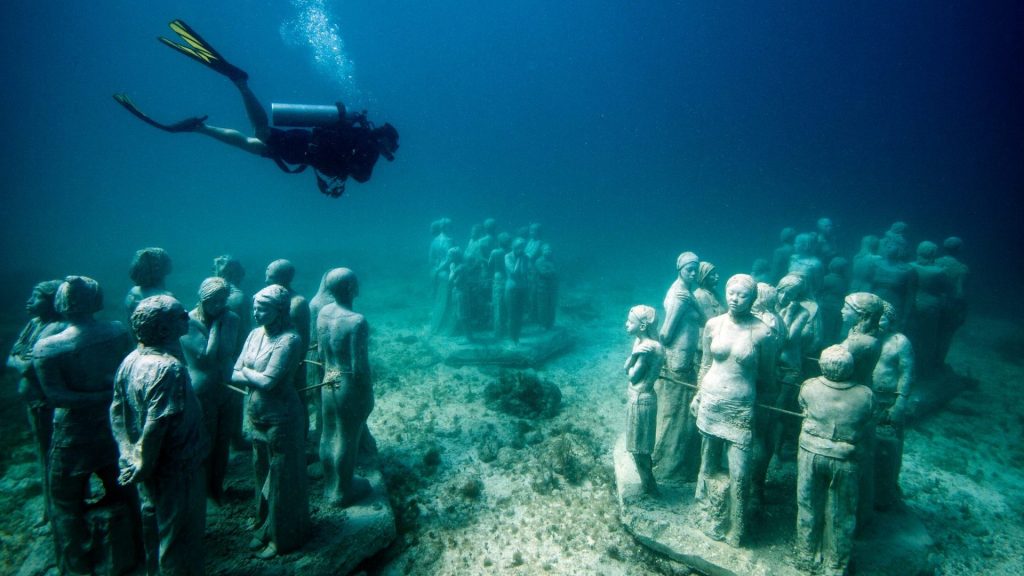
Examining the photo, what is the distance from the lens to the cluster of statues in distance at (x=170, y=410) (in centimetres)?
332

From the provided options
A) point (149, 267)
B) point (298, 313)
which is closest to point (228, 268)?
point (149, 267)

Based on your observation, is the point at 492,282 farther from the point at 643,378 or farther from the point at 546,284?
the point at 643,378

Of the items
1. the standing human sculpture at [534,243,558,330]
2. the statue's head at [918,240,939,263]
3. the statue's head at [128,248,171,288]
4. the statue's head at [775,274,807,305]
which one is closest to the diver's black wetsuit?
the statue's head at [128,248,171,288]

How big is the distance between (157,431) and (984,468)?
12455 millimetres

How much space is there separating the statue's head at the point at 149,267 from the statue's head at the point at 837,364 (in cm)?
842

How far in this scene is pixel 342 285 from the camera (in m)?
5.12

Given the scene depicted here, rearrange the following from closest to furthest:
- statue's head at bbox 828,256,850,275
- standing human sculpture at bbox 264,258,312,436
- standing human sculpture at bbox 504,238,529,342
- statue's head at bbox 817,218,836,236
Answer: standing human sculpture at bbox 264,258,312,436, statue's head at bbox 828,256,850,275, standing human sculpture at bbox 504,238,529,342, statue's head at bbox 817,218,836,236

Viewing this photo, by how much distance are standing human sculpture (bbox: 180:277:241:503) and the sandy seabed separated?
58 cm

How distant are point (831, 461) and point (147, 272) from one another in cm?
888

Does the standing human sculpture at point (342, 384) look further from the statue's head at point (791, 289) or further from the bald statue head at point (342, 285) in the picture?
the statue's head at point (791, 289)

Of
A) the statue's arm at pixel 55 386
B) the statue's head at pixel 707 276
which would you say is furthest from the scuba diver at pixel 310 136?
the statue's head at pixel 707 276

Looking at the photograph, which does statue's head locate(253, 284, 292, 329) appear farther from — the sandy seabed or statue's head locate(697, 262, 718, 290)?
statue's head locate(697, 262, 718, 290)

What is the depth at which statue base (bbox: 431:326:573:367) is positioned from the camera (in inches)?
457

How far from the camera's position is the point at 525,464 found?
6992 mm
